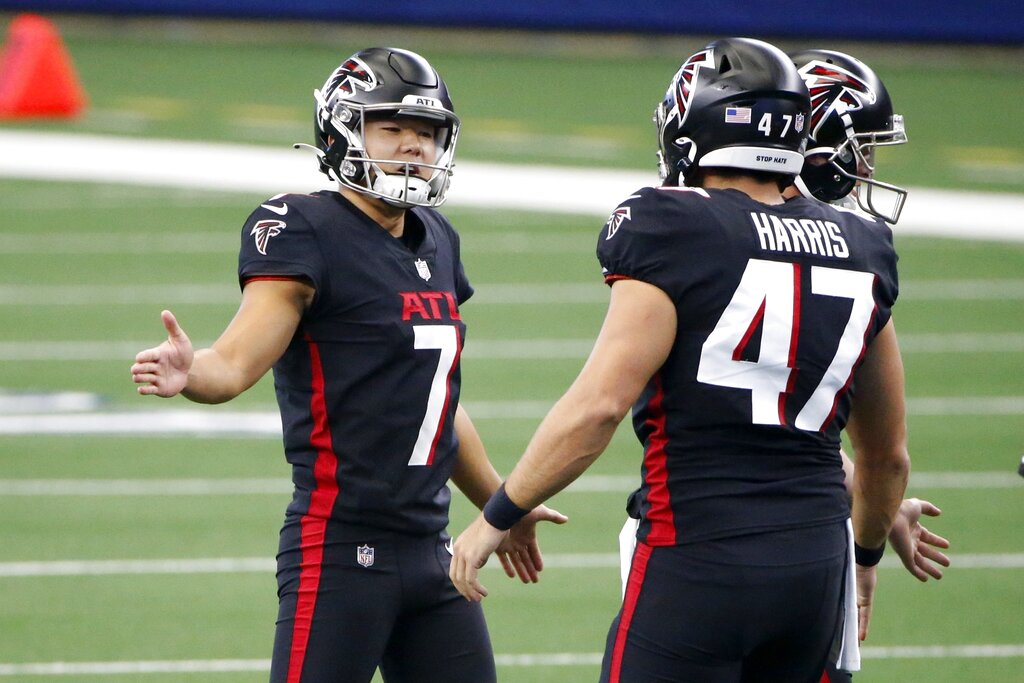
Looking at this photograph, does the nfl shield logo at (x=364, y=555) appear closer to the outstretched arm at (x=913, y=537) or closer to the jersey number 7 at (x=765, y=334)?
the jersey number 7 at (x=765, y=334)

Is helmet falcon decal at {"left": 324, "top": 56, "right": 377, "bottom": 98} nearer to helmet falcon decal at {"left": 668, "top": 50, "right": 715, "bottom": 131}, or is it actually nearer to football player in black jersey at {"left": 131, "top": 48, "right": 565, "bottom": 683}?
football player in black jersey at {"left": 131, "top": 48, "right": 565, "bottom": 683}

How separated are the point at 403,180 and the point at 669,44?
61.7 feet

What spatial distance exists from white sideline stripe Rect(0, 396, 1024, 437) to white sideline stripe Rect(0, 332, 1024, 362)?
3.17 ft

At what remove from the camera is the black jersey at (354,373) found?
371 cm

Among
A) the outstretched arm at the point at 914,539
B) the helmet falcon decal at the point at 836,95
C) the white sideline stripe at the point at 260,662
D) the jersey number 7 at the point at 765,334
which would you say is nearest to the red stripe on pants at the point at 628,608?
the jersey number 7 at the point at 765,334

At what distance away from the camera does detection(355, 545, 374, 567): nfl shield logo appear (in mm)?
3705

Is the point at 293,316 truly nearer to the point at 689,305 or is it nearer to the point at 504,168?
the point at 689,305

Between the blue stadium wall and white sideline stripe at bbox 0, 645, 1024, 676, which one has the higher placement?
white sideline stripe at bbox 0, 645, 1024, 676

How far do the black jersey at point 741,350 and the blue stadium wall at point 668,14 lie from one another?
18136 mm

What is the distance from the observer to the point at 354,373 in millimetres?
3719

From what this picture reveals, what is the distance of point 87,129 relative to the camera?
1706 centimetres

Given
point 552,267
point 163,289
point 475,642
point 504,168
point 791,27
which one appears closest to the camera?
point 475,642

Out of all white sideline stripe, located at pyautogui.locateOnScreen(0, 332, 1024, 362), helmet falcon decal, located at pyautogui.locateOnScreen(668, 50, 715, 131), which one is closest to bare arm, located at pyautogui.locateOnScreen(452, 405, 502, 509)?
helmet falcon decal, located at pyautogui.locateOnScreen(668, 50, 715, 131)

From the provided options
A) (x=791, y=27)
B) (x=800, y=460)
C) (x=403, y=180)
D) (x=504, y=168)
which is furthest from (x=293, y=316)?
(x=791, y=27)
